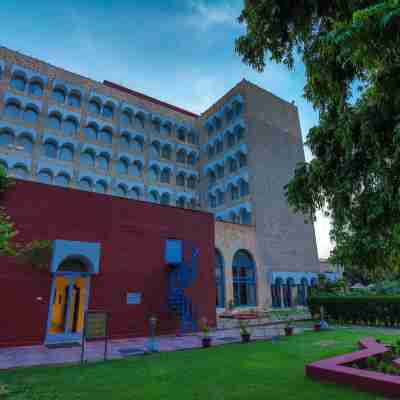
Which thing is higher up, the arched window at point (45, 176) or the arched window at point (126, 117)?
the arched window at point (126, 117)

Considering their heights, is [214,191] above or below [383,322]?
above

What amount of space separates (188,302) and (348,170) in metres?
12.1

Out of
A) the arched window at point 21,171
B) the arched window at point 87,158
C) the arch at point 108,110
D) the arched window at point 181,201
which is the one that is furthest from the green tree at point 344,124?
the arched window at point 181,201

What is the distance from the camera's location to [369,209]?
5203mm

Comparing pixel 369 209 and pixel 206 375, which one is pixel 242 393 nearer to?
pixel 206 375

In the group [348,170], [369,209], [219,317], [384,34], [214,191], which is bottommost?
[219,317]

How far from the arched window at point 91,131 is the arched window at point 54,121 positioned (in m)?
2.73

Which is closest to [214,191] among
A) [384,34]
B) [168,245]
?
[168,245]

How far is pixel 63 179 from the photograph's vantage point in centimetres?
2977

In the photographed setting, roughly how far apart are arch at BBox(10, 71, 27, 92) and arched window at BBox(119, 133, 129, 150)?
34.0 feet

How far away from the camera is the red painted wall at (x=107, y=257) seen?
37.8 feet

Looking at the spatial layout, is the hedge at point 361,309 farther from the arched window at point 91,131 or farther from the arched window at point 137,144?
the arched window at point 91,131

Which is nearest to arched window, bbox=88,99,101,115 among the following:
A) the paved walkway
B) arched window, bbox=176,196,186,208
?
arched window, bbox=176,196,186,208

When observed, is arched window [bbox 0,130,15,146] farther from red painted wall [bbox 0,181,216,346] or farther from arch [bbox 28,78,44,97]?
red painted wall [bbox 0,181,216,346]
